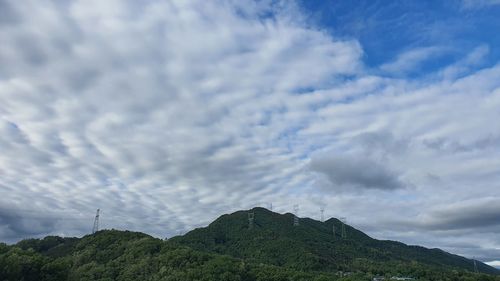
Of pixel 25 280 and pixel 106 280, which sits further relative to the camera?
pixel 106 280

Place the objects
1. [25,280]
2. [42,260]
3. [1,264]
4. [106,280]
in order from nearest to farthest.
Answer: [1,264] < [25,280] < [42,260] < [106,280]

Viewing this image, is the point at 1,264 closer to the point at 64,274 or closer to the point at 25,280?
the point at 25,280

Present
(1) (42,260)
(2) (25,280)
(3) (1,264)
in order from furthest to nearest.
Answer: (1) (42,260) < (2) (25,280) < (3) (1,264)

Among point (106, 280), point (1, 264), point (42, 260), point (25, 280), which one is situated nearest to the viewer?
point (1, 264)

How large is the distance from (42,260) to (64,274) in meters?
9.23

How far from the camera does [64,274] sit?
15138 cm

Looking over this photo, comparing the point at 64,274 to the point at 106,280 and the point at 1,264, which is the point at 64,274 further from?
the point at 106,280

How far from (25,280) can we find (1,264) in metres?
12.0

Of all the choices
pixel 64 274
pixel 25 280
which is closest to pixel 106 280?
pixel 64 274

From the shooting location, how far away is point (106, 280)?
652 ft

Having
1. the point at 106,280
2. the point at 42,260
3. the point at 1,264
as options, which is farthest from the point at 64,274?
the point at 106,280

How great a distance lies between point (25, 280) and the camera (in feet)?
454

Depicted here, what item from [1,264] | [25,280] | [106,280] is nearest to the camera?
[1,264]

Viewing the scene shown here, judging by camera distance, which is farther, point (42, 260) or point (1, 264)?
point (42, 260)
